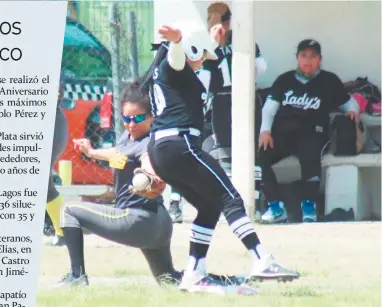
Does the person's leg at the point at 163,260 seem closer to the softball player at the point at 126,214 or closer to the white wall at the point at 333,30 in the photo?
the softball player at the point at 126,214

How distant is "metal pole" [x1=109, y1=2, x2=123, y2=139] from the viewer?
1238 centimetres

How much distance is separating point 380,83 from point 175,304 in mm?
6335

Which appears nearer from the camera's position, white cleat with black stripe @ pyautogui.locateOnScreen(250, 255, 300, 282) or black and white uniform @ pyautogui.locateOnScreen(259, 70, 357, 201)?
white cleat with black stripe @ pyautogui.locateOnScreen(250, 255, 300, 282)

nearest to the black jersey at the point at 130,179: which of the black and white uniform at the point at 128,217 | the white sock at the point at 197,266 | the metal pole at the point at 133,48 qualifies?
the black and white uniform at the point at 128,217

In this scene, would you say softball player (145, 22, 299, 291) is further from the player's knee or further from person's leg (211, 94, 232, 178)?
person's leg (211, 94, 232, 178)

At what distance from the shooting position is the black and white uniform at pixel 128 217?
7258 millimetres

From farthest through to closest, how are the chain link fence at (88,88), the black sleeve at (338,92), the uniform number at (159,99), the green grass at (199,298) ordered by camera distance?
the chain link fence at (88,88) → the black sleeve at (338,92) → the uniform number at (159,99) → the green grass at (199,298)

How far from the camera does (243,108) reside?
11.0 metres

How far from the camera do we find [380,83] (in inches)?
484

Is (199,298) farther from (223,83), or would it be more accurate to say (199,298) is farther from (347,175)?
(347,175)

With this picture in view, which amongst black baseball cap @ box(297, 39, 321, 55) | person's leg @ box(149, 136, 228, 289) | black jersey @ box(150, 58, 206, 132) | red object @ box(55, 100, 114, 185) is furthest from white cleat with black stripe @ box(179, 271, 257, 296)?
red object @ box(55, 100, 114, 185)

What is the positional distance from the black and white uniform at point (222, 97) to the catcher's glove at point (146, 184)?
419 cm

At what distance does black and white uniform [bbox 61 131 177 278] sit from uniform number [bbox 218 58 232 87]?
4044 mm

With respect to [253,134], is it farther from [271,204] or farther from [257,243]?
[257,243]
